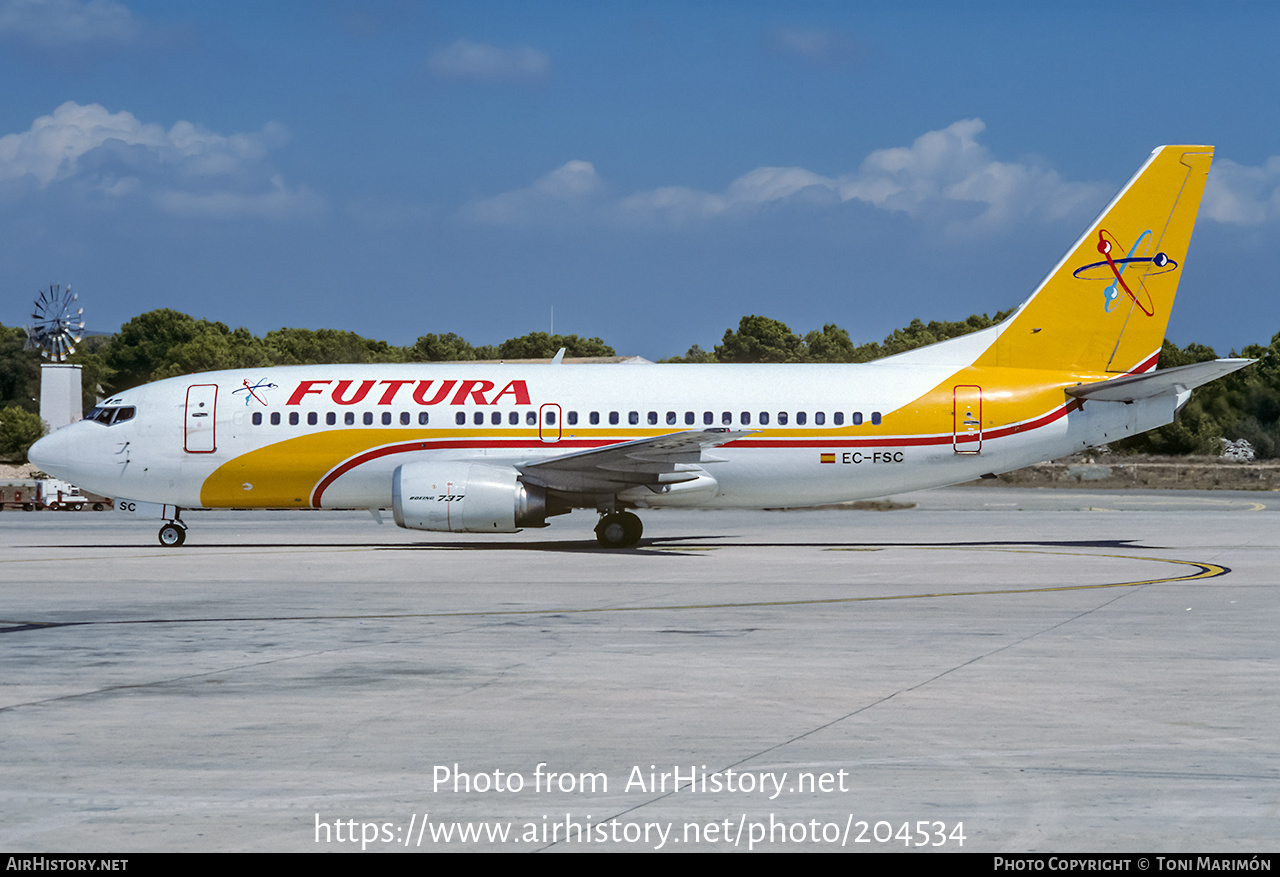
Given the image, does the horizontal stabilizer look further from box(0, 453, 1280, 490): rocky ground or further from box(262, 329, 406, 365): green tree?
box(262, 329, 406, 365): green tree

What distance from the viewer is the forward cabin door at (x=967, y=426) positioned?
29.6m

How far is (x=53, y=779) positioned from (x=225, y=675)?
13.1 ft

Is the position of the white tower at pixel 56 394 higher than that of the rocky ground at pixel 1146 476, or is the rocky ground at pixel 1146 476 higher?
the white tower at pixel 56 394

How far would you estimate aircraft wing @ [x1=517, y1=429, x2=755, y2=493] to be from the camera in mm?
27078

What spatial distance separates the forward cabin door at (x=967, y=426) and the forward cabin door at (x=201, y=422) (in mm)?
17188

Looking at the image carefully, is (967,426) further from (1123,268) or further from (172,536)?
(172,536)

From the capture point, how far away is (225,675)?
12.0m

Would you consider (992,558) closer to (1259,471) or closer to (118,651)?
(118,651)

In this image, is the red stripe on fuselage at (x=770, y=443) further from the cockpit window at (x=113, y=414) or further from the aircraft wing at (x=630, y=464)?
the cockpit window at (x=113, y=414)

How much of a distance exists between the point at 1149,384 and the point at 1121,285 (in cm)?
285

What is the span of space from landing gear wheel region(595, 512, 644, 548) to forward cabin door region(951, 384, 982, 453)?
7.64 meters

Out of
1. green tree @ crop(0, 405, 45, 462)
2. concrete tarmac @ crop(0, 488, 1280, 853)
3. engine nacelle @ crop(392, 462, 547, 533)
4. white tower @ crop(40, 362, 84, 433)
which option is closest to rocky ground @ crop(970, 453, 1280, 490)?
engine nacelle @ crop(392, 462, 547, 533)

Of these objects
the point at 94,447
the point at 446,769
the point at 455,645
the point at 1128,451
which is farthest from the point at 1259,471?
the point at 446,769

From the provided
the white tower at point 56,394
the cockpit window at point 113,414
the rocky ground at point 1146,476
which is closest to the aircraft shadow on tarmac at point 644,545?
the cockpit window at point 113,414
